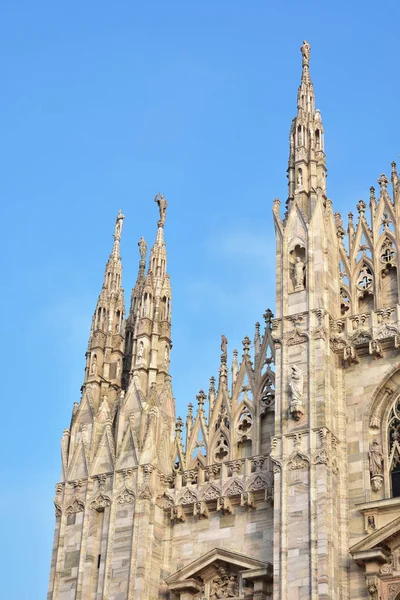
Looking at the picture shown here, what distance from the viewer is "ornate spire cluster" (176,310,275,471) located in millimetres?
24516

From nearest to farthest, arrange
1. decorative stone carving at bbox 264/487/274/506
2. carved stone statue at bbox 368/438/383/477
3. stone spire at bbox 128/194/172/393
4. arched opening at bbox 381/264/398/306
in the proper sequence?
carved stone statue at bbox 368/438/383/477
decorative stone carving at bbox 264/487/274/506
arched opening at bbox 381/264/398/306
stone spire at bbox 128/194/172/393

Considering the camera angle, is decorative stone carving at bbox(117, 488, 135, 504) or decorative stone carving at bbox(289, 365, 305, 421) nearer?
decorative stone carving at bbox(289, 365, 305, 421)

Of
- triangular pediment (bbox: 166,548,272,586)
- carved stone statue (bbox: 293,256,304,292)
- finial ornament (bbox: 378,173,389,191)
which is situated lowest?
triangular pediment (bbox: 166,548,272,586)

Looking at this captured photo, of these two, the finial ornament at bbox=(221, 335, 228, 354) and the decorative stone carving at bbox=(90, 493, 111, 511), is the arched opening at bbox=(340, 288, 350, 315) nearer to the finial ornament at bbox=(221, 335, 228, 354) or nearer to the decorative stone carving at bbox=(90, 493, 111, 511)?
the finial ornament at bbox=(221, 335, 228, 354)

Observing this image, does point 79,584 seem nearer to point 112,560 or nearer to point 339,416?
point 112,560

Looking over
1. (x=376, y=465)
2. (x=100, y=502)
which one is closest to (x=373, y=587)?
(x=376, y=465)

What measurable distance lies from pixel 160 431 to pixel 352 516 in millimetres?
5257

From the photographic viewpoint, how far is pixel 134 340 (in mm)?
26922

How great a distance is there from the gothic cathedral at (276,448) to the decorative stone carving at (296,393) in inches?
1.1

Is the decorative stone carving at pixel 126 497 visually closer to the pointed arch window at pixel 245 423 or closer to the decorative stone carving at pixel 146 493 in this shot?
the decorative stone carving at pixel 146 493

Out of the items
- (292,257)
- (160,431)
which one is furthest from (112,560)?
(292,257)

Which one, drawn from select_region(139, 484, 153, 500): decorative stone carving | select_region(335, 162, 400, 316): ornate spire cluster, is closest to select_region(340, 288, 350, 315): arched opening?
select_region(335, 162, 400, 316): ornate spire cluster

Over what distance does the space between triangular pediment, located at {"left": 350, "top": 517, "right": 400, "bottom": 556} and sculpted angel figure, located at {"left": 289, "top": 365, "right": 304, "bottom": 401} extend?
3129 mm

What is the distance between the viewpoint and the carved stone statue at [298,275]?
24.2 metres
